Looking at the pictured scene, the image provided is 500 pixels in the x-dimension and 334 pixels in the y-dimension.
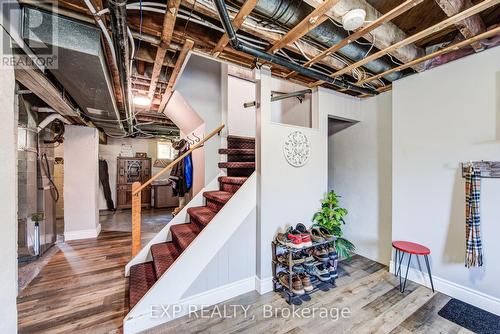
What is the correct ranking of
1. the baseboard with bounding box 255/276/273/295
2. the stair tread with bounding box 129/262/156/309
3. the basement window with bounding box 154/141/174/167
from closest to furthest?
the stair tread with bounding box 129/262/156/309, the baseboard with bounding box 255/276/273/295, the basement window with bounding box 154/141/174/167

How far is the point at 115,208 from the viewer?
6656 millimetres

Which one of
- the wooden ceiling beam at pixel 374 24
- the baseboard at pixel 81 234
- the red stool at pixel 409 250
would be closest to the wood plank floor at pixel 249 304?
→ the red stool at pixel 409 250

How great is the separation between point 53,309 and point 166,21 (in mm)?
2879

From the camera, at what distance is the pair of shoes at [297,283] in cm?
208

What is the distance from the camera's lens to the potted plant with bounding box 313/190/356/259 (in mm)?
2486

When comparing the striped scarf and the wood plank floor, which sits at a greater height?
the striped scarf

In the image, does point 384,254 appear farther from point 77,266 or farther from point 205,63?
point 77,266

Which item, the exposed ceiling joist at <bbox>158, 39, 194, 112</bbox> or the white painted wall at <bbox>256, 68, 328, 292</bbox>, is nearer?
the exposed ceiling joist at <bbox>158, 39, 194, 112</bbox>

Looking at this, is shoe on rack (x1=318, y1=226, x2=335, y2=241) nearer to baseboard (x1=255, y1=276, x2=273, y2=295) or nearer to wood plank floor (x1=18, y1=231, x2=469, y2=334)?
wood plank floor (x1=18, y1=231, x2=469, y2=334)

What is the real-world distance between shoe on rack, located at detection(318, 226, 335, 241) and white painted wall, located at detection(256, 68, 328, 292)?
0.17 metres

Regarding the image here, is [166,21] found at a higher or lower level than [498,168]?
higher

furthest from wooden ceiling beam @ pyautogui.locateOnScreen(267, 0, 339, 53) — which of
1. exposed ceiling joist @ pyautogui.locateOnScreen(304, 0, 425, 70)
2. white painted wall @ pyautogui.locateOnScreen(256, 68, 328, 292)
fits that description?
white painted wall @ pyautogui.locateOnScreen(256, 68, 328, 292)

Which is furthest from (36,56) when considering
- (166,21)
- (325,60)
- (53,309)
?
(325,60)

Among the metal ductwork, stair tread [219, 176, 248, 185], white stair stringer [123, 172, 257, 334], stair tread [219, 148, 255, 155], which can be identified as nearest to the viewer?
the metal ductwork
